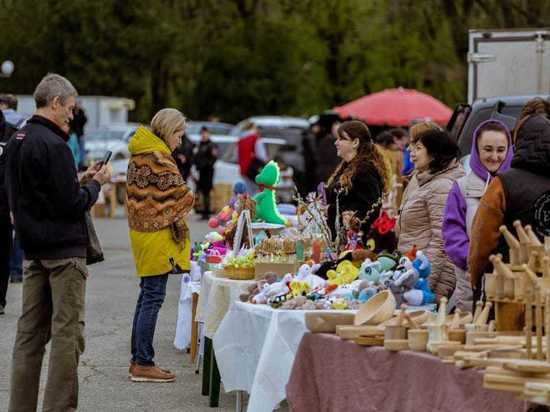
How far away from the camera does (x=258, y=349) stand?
8289 millimetres

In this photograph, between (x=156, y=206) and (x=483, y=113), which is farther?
(x=483, y=113)

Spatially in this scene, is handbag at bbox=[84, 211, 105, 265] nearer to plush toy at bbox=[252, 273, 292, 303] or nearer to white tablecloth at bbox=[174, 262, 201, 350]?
plush toy at bbox=[252, 273, 292, 303]

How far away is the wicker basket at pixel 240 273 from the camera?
30.5ft

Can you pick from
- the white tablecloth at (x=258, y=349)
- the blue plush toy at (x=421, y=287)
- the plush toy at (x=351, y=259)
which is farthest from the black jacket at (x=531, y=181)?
the plush toy at (x=351, y=259)

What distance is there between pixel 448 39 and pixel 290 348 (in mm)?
34858

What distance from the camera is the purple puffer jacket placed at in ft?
26.1

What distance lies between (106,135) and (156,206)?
2879 centimetres

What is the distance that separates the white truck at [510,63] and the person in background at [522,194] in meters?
9.71

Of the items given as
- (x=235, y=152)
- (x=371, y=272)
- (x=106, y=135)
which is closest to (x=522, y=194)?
(x=371, y=272)

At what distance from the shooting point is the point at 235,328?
8469 millimetres

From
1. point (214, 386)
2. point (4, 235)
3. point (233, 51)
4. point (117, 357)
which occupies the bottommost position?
point (117, 357)

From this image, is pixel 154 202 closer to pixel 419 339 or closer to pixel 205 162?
pixel 419 339

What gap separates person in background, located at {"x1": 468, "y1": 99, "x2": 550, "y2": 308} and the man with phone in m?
2.14

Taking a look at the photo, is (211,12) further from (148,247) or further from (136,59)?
(148,247)
